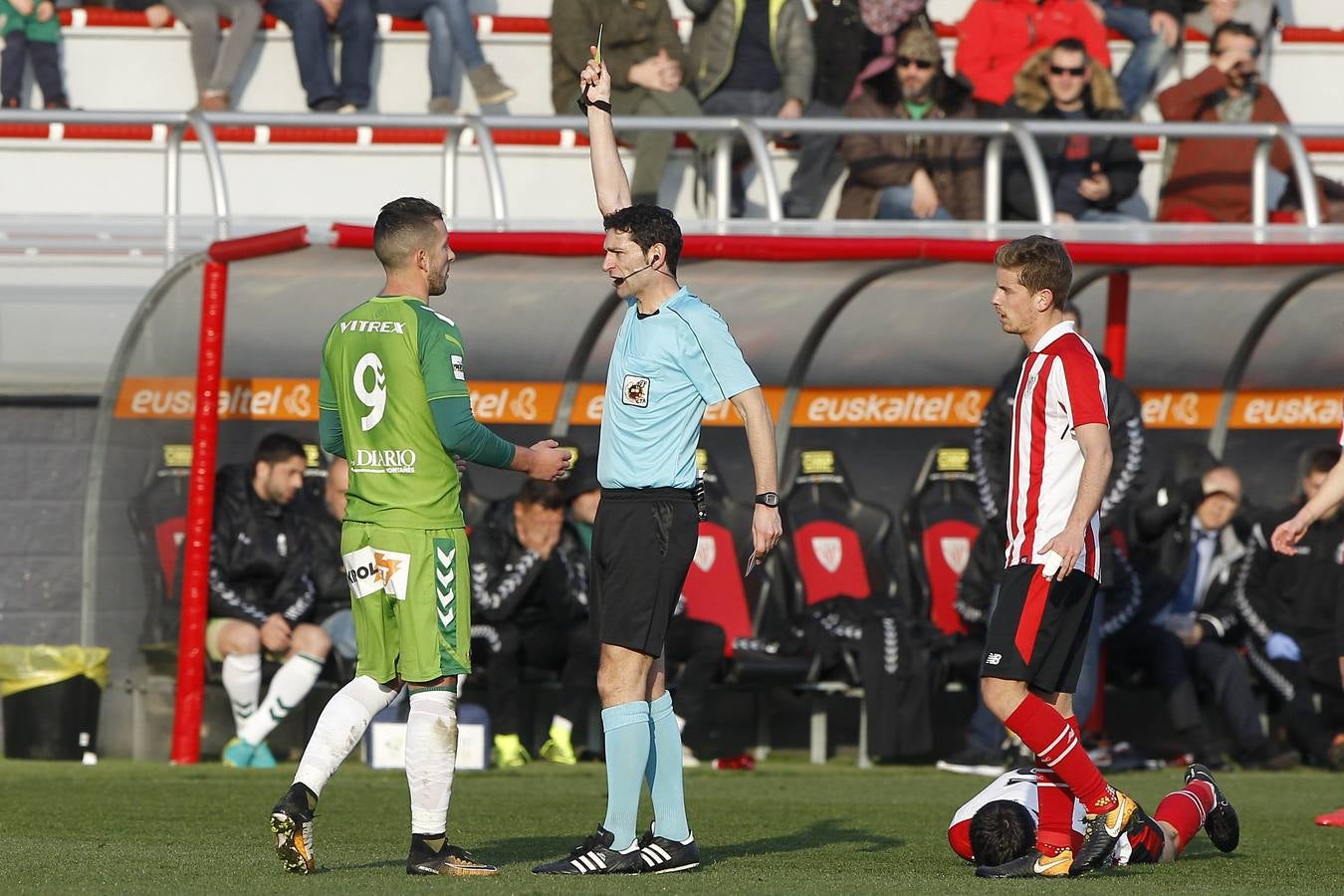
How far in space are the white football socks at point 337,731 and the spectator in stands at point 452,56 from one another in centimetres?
747

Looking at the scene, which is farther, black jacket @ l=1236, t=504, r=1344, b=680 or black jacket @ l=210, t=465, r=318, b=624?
black jacket @ l=1236, t=504, r=1344, b=680

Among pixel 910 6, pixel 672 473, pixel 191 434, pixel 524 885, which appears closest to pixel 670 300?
pixel 672 473

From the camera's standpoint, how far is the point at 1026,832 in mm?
6281

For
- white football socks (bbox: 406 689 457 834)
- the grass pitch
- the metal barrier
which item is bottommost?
the grass pitch

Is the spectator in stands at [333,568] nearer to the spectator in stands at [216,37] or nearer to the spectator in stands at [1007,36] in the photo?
the spectator in stands at [216,37]

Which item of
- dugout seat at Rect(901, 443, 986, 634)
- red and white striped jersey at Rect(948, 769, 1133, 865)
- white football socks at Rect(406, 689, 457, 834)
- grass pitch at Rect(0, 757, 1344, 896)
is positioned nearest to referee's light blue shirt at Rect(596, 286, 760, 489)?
white football socks at Rect(406, 689, 457, 834)

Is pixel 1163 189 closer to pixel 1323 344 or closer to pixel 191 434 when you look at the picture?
pixel 1323 344

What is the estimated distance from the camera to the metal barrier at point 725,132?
10258 millimetres

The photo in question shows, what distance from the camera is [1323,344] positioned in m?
11.6

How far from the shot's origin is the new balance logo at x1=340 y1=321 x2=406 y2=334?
5957 mm

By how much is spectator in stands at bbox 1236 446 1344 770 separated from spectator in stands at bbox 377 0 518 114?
16.9ft

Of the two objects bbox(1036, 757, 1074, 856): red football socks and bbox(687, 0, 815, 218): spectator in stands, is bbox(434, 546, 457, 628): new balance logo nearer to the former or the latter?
bbox(1036, 757, 1074, 856): red football socks

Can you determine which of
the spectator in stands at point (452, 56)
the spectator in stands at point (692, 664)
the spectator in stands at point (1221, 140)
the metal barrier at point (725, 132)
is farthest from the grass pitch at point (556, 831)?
the spectator in stands at point (452, 56)

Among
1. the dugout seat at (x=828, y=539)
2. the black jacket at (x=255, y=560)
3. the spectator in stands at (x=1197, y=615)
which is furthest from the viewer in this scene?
the dugout seat at (x=828, y=539)
